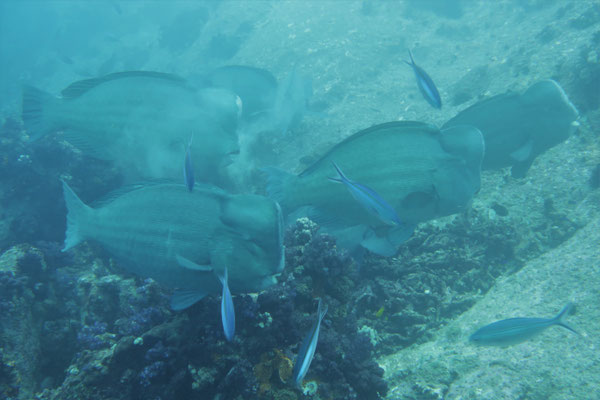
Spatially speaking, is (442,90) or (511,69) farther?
(442,90)

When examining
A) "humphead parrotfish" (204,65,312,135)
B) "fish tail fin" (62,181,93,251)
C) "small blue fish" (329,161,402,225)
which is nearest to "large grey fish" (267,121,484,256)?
"small blue fish" (329,161,402,225)

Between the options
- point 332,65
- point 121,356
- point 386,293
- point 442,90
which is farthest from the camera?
point 332,65

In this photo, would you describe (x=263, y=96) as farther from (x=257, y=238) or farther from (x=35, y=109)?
(x=257, y=238)

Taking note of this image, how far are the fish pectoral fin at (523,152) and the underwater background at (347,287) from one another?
0.06 m

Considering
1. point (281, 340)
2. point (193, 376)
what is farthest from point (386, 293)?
point (193, 376)

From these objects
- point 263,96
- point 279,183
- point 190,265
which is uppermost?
point 279,183

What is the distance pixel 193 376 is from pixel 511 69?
10451mm

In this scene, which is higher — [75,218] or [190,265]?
[190,265]

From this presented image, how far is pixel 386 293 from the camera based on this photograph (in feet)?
13.4

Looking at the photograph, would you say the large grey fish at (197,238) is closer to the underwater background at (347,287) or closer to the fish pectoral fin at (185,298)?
the fish pectoral fin at (185,298)

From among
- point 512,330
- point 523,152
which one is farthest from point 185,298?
point 523,152

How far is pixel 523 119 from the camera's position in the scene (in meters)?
5.21

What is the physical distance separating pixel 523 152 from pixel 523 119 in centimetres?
56

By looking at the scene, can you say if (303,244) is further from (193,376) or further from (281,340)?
(193,376)
